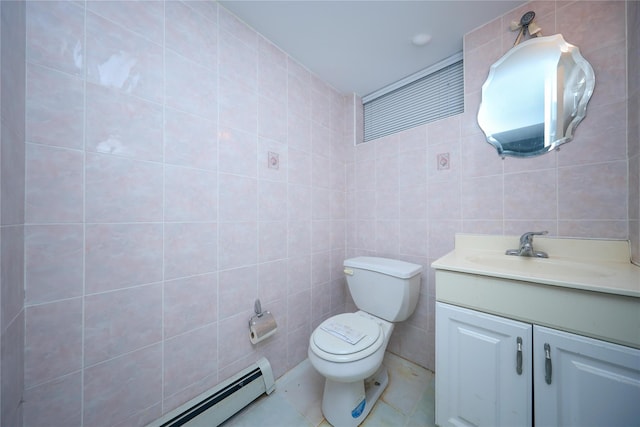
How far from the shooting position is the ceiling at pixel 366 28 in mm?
1096

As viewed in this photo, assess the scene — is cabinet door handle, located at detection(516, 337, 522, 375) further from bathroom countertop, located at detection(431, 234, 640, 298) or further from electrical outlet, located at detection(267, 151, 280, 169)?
electrical outlet, located at detection(267, 151, 280, 169)

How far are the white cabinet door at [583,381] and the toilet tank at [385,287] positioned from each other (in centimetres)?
56

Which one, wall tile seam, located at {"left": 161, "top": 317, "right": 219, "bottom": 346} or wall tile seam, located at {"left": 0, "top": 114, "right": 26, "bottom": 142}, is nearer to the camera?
wall tile seam, located at {"left": 0, "top": 114, "right": 26, "bottom": 142}

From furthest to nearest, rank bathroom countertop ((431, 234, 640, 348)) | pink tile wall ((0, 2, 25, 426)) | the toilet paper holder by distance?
the toilet paper holder, bathroom countertop ((431, 234, 640, 348)), pink tile wall ((0, 2, 25, 426))

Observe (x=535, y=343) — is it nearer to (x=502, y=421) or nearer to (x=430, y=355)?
(x=502, y=421)

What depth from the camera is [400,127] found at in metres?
1.66

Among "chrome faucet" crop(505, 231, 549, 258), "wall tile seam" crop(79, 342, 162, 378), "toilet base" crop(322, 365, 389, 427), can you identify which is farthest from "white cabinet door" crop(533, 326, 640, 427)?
"wall tile seam" crop(79, 342, 162, 378)

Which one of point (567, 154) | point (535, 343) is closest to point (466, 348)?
point (535, 343)

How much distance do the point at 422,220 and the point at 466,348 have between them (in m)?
0.76

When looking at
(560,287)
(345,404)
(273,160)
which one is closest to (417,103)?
(273,160)

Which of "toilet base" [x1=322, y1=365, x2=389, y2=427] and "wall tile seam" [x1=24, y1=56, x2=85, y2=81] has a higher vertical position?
"wall tile seam" [x1=24, y1=56, x2=85, y2=81]

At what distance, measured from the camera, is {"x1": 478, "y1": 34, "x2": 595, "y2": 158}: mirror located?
1.02m

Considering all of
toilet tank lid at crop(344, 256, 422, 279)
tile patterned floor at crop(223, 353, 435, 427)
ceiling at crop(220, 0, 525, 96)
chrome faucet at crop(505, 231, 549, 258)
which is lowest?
tile patterned floor at crop(223, 353, 435, 427)

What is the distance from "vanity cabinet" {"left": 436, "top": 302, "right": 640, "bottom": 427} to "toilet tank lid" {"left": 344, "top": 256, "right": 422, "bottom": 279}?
0.30 m
